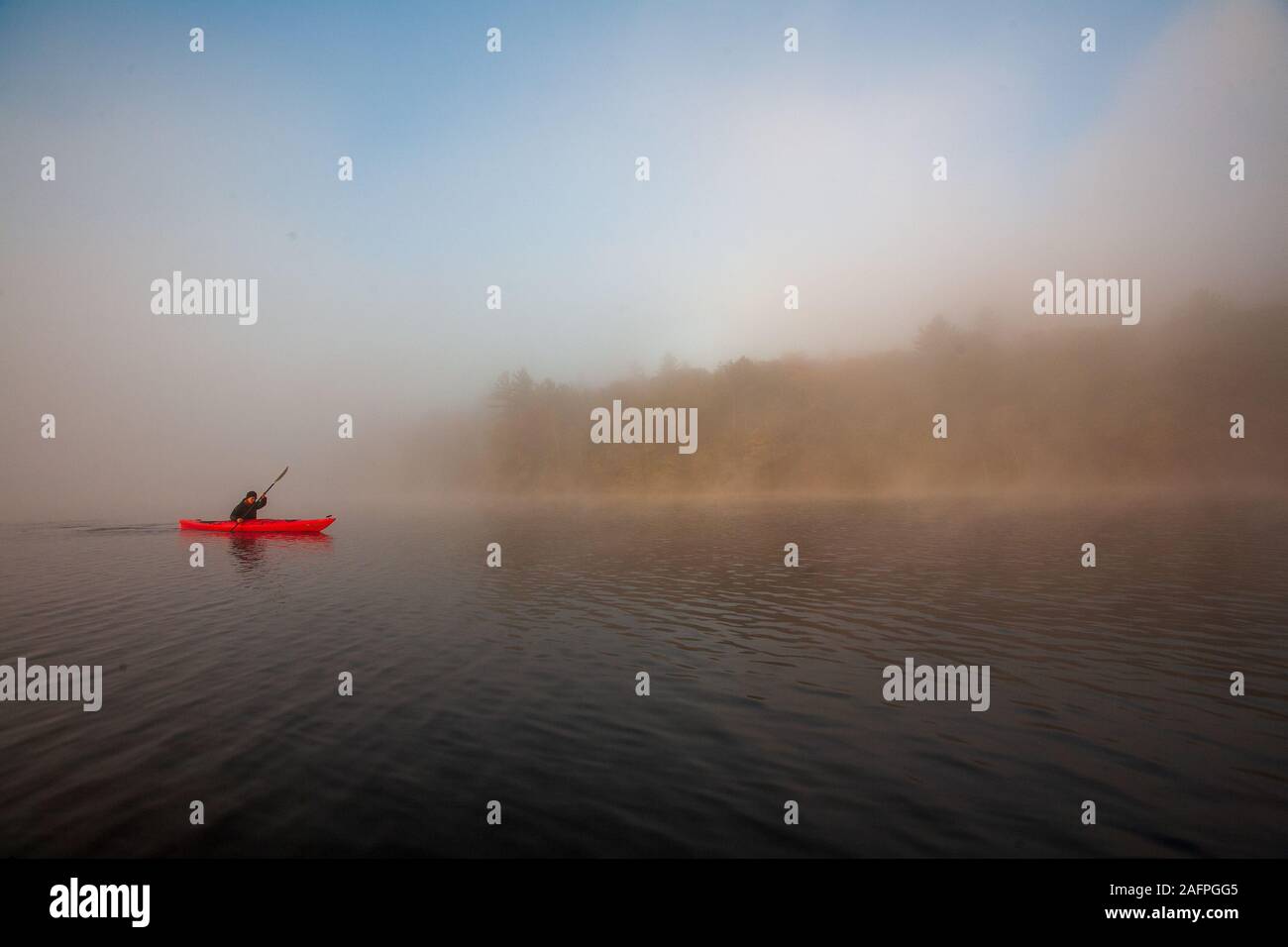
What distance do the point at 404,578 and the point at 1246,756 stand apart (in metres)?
28.8

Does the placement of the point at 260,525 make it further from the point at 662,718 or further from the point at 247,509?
the point at 662,718

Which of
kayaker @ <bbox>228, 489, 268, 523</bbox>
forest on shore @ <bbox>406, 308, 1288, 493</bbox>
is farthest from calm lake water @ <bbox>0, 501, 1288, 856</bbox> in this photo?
forest on shore @ <bbox>406, 308, 1288, 493</bbox>

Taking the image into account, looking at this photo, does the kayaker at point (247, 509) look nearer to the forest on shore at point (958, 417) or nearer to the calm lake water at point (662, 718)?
the calm lake water at point (662, 718)

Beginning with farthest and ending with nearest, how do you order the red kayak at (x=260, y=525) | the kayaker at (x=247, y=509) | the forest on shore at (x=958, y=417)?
the forest on shore at (x=958, y=417) → the red kayak at (x=260, y=525) → the kayaker at (x=247, y=509)

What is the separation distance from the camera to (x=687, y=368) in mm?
150500

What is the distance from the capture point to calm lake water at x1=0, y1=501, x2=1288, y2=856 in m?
7.71

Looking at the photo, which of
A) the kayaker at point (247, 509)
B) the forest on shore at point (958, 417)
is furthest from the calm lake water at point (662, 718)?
the forest on shore at point (958, 417)

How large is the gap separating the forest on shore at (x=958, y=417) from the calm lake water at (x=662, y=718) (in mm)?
93198

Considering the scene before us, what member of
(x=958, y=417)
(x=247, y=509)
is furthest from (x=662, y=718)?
(x=958, y=417)

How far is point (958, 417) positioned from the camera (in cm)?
12406

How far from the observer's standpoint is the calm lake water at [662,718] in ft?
25.3

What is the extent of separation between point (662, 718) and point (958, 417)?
131 m
